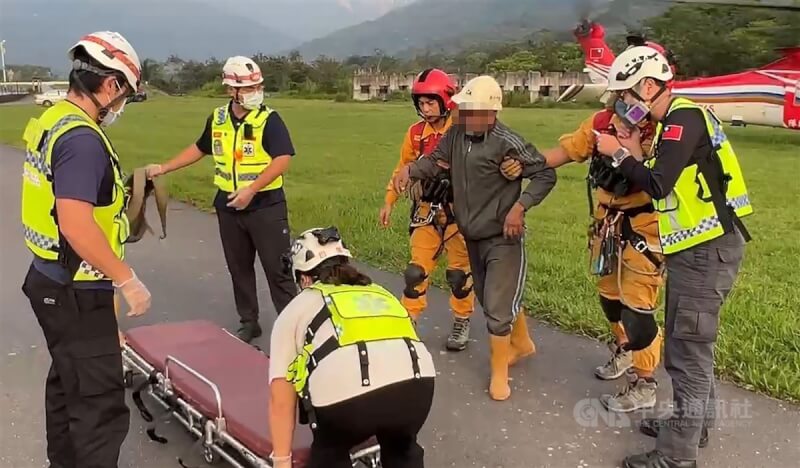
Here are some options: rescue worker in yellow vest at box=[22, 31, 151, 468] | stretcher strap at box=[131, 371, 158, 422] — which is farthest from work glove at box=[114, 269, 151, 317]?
stretcher strap at box=[131, 371, 158, 422]

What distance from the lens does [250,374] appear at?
4281 millimetres

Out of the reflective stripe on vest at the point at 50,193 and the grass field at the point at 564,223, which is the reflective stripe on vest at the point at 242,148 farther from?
the grass field at the point at 564,223

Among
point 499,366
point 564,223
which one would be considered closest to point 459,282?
point 499,366

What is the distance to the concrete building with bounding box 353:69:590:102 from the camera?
43312mm

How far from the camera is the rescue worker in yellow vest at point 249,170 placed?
5.42m

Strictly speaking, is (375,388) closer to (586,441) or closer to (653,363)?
(586,441)

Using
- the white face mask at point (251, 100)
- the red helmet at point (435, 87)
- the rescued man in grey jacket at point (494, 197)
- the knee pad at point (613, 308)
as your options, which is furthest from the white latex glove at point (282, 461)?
the white face mask at point (251, 100)

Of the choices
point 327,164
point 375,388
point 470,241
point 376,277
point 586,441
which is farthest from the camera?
point 327,164

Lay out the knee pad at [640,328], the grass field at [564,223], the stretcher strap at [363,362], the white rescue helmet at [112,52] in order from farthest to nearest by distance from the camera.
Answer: the grass field at [564,223]
the knee pad at [640,328]
the white rescue helmet at [112,52]
the stretcher strap at [363,362]

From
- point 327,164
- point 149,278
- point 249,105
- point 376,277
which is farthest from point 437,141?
point 327,164

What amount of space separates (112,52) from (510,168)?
7.60ft

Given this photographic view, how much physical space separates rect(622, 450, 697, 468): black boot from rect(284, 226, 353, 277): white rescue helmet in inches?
70.5

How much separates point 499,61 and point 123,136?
103 feet

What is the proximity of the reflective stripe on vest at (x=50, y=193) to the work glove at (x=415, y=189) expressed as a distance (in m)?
2.20
